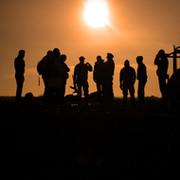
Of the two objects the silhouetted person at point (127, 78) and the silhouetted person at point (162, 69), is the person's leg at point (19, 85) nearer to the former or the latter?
the silhouetted person at point (127, 78)

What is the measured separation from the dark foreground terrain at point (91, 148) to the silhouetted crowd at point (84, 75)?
2.82 m

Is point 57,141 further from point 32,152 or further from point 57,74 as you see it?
point 57,74

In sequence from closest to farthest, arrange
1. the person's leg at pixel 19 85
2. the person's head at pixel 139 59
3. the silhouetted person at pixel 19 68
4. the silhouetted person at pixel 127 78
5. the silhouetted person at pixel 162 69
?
the silhouetted person at pixel 162 69 < the silhouetted person at pixel 19 68 < the person's leg at pixel 19 85 < the person's head at pixel 139 59 < the silhouetted person at pixel 127 78

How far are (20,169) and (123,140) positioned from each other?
2.18 meters

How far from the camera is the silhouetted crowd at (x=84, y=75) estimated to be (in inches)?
380

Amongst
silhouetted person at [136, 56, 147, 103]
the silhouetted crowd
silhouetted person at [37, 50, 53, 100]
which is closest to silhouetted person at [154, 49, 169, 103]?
Answer: the silhouetted crowd

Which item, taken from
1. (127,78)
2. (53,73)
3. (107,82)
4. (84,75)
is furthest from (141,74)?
(53,73)

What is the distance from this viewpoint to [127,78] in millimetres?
12086

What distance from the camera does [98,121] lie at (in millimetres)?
6809

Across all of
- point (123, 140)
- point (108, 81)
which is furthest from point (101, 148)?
point (108, 81)

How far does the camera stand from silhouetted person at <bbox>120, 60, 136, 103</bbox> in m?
12.1

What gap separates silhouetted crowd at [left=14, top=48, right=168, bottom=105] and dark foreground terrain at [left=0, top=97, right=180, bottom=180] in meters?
2.82

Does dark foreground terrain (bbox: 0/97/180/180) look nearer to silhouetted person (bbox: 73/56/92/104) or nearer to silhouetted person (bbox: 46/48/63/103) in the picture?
silhouetted person (bbox: 46/48/63/103)

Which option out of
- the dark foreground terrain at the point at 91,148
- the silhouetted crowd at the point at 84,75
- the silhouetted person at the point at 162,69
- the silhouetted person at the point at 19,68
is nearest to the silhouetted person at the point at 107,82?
the silhouetted crowd at the point at 84,75
